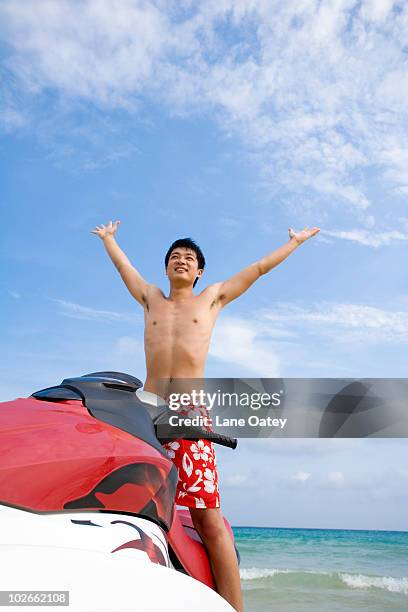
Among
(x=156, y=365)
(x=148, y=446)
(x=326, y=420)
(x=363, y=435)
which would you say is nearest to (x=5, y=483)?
(x=148, y=446)

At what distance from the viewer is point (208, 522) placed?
7.40 ft

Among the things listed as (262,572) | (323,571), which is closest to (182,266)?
(262,572)

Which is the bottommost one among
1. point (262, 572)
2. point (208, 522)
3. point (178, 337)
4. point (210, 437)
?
point (208, 522)

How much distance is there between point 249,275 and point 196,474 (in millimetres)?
1455

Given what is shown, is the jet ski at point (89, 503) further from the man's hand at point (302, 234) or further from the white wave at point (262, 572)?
the white wave at point (262, 572)

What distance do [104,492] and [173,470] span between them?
247mm

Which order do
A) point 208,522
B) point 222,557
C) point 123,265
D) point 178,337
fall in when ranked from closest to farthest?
point 222,557
point 208,522
point 178,337
point 123,265

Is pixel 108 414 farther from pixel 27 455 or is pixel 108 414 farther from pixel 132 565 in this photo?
pixel 132 565

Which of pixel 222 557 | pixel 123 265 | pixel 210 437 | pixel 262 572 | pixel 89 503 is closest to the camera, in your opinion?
pixel 89 503

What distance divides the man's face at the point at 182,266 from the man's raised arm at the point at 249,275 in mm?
239

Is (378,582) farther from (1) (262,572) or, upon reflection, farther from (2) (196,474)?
(2) (196,474)

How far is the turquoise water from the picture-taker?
31.8ft

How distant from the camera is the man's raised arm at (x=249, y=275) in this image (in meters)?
3.43

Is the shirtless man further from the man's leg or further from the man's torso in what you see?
the man's leg
